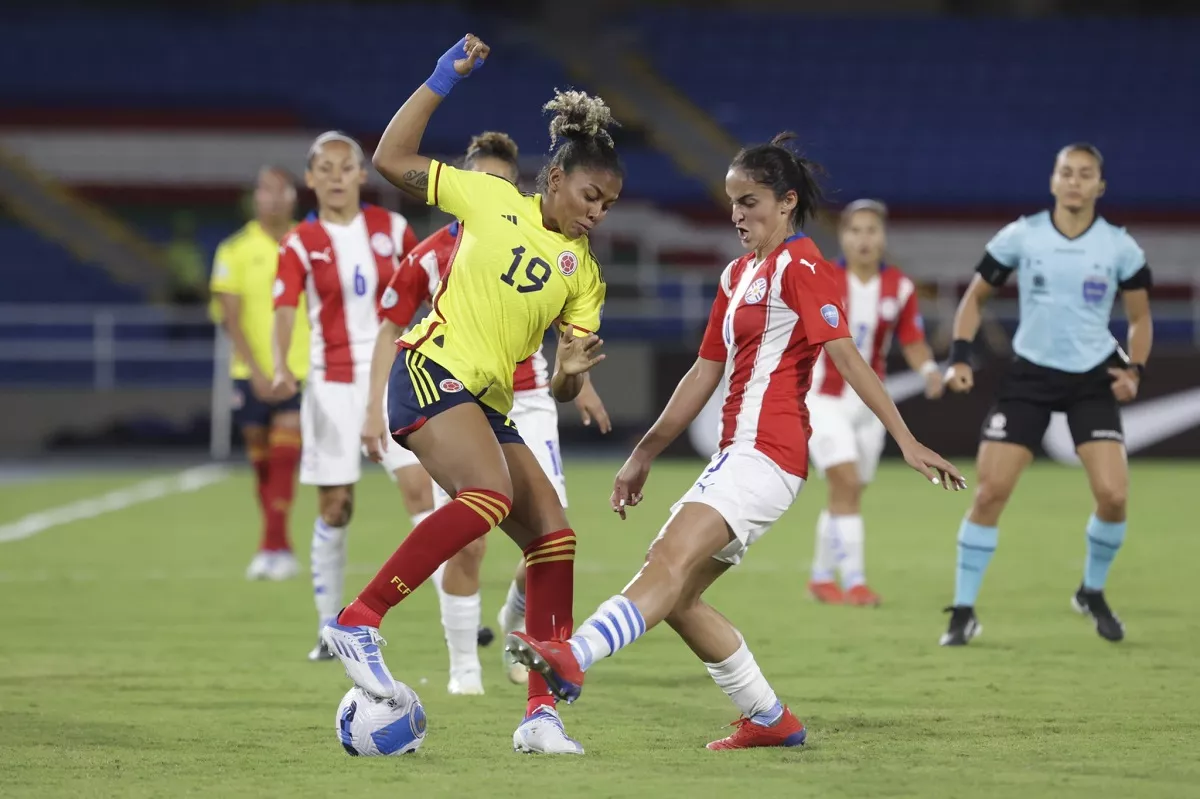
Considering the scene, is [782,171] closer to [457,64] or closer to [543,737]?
[457,64]

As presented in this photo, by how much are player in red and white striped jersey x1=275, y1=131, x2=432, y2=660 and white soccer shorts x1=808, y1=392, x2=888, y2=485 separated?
2.82 metres

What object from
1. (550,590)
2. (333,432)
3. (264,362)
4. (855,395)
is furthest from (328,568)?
(264,362)

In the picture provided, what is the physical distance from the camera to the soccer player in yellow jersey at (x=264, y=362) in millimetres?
10867

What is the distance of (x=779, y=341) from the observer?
5676mm

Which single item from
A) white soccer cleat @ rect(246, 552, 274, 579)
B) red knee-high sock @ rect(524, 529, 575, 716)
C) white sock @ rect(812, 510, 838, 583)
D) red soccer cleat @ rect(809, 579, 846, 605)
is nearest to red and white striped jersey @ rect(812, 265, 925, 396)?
white sock @ rect(812, 510, 838, 583)

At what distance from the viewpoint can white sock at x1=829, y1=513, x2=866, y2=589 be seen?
9.65 m

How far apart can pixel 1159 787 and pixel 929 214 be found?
23.1 metres

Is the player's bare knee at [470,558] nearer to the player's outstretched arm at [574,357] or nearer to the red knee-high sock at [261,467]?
the player's outstretched arm at [574,357]

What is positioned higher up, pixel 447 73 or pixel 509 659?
pixel 447 73

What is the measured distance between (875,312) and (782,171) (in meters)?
4.68

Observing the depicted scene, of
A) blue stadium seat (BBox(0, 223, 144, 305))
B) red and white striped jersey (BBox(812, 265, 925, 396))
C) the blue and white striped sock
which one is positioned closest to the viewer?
the blue and white striped sock

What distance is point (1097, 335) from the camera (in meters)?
8.16

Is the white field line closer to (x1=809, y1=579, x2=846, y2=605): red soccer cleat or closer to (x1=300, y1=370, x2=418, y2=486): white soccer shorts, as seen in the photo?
(x1=300, y1=370, x2=418, y2=486): white soccer shorts

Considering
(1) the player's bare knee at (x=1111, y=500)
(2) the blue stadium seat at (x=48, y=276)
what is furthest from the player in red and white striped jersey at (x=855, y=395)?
(2) the blue stadium seat at (x=48, y=276)
